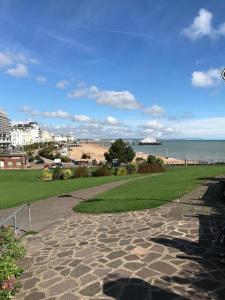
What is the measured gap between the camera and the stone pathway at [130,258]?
665cm

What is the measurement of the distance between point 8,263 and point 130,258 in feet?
9.45

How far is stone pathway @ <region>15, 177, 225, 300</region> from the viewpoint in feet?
21.8

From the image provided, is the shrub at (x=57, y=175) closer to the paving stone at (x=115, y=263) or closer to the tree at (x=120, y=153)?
the tree at (x=120, y=153)

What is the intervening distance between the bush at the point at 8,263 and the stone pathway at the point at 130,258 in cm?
37

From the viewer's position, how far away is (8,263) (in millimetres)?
6738

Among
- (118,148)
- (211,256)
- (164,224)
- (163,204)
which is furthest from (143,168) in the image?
(211,256)

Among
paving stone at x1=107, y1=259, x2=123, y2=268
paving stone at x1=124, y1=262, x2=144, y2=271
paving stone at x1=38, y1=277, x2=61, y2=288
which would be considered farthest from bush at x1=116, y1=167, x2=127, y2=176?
paving stone at x1=38, y1=277, x2=61, y2=288

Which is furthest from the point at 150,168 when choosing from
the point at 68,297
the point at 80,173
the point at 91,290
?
the point at 68,297

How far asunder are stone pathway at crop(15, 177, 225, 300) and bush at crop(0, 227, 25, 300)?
0.37m

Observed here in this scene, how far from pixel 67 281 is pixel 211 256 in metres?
3.28

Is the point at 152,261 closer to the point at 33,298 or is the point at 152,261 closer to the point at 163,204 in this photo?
the point at 33,298

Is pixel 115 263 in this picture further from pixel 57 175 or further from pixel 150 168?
pixel 57 175

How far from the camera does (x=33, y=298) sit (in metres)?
6.79

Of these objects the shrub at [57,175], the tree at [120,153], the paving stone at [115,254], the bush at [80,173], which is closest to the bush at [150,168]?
the bush at [80,173]
